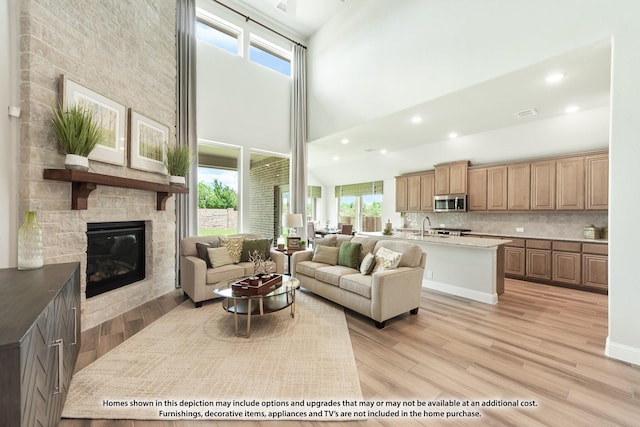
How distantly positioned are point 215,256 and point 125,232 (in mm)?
1229

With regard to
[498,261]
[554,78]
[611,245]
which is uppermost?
→ [554,78]

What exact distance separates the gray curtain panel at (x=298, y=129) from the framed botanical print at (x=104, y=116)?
11.0 ft

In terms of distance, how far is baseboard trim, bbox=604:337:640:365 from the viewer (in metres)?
2.34

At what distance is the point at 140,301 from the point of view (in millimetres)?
3727

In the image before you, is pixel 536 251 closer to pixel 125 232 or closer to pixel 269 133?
pixel 269 133

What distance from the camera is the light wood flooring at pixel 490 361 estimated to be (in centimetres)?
176

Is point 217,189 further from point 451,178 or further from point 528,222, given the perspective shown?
point 528,222

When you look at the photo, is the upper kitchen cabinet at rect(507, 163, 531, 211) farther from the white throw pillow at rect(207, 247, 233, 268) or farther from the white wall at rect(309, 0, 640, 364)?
the white throw pillow at rect(207, 247, 233, 268)

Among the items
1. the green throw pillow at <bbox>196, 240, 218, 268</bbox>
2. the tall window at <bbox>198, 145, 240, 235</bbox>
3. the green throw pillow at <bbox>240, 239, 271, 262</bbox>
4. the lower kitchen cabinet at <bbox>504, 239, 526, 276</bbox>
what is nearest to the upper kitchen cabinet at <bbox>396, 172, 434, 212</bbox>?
the lower kitchen cabinet at <bbox>504, 239, 526, 276</bbox>

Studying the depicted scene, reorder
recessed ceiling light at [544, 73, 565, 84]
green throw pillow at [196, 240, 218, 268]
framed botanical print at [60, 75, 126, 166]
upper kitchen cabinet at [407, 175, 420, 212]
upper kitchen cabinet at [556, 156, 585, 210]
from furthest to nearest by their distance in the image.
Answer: upper kitchen cabinet at [407, 175, 420, 212], upper kitchen cabinet at [556, 156, 585, 210], green throw pillow at [196, 240, 218, 268], recessed ceiling light at [544, 73, 565, 84], framed botanical print at [60, 75, 126, 166]

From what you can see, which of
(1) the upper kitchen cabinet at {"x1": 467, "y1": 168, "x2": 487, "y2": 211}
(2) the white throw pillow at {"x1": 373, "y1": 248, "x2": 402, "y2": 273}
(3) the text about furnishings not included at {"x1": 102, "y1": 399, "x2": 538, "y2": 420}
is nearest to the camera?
(3) the text about furnishings not included at {"x1": 102, "y1": 399, "x2": 538, "y2": 420}

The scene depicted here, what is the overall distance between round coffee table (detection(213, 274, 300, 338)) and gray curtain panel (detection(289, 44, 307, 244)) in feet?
9.90

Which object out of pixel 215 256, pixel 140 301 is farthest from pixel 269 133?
pixel 140 301

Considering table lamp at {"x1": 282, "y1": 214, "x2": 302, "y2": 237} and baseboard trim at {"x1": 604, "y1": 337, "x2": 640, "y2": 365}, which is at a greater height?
table lamp at {"x1": 282, "y1": 214, "x2": 302, "y2": 237}
